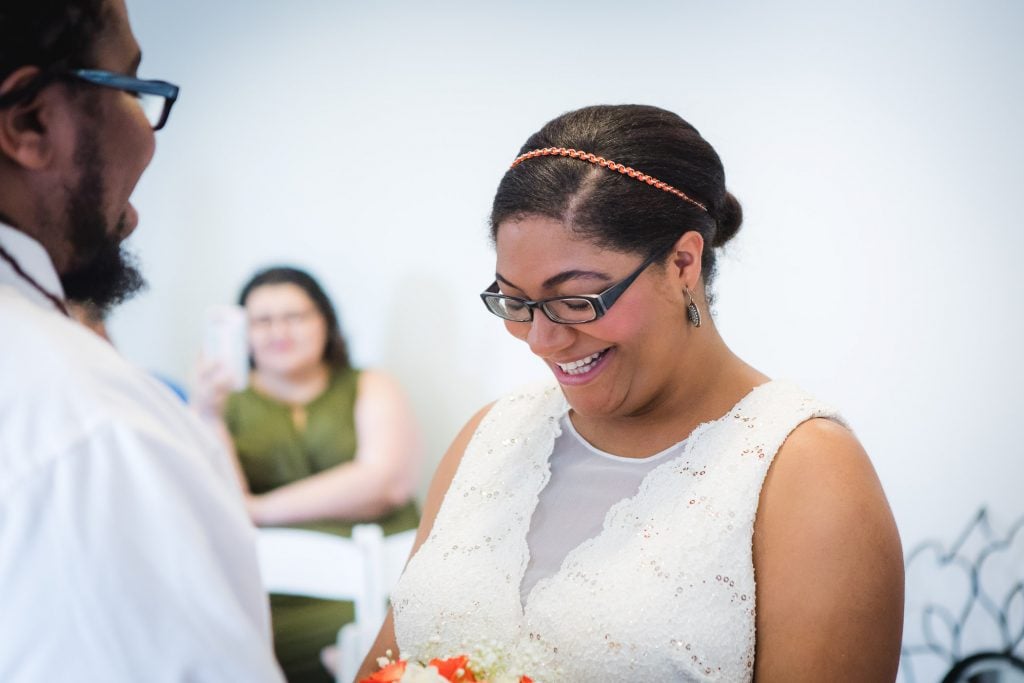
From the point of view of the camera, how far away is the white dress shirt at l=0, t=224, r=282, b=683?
30.5 inches

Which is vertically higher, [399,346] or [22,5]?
[22,5]

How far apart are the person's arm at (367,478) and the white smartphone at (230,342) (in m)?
0.43

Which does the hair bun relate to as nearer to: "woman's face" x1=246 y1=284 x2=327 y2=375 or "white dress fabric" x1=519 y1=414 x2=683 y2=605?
"white dress fabric" x1=519 y1=414 x2=683 y2=605

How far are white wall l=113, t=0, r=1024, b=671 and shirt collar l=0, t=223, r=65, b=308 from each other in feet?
6.97

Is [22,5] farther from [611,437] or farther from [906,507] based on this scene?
[906,507]

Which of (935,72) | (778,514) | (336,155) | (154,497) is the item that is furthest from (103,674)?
(336,155)

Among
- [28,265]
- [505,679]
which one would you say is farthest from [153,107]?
[505,679]

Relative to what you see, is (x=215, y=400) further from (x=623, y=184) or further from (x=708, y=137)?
(x=623, y=184)

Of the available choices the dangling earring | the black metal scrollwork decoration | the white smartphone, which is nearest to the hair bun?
the dangling earring

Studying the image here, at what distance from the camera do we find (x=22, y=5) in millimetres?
898

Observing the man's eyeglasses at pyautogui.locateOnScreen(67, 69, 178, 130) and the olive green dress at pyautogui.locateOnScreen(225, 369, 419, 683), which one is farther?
the olive green dress at pyautogui.locateOnScreen(225, 369, 419, 683)

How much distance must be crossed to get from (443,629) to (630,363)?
0.53 m

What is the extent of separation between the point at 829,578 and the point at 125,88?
1.07 meters

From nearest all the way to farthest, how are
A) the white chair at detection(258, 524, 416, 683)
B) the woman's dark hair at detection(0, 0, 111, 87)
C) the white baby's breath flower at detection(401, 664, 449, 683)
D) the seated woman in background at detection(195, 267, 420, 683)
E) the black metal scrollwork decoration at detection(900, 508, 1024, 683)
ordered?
the woman's dark hair at detection(0, 0, 111, 87) < the white baby's breath flower at detection(401, 664, 449, 683) < the black metal scrollwork decoration at detection(900, 508, 1024, 683) < the white chair at detection(258, 524, 416, 683) < the seated woman in background at detection(195, 267, 420, 683)
